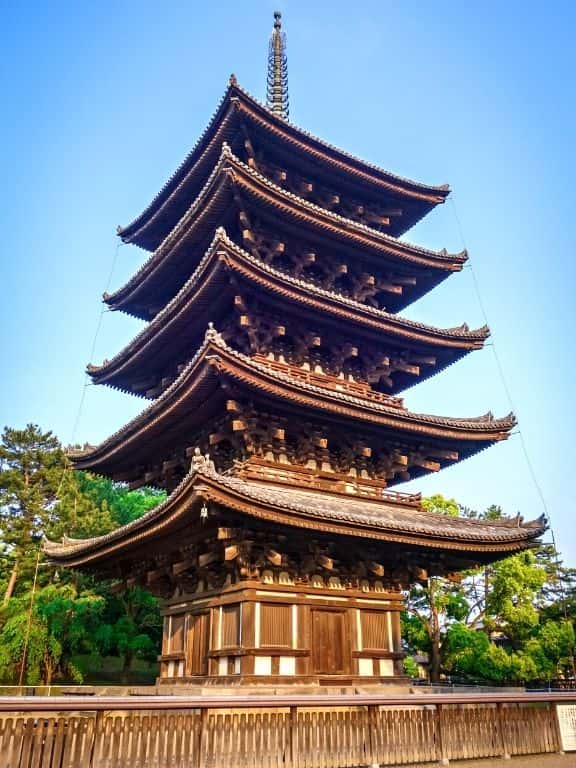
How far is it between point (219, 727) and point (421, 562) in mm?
9654

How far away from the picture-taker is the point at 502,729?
13781 mm

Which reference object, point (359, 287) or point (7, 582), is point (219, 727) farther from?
point (7, 582)

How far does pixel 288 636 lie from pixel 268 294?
32.5ft

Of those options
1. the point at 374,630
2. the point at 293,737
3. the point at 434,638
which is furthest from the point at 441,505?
the point at 293,737

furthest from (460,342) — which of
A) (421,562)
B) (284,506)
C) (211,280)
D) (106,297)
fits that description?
(106,297)

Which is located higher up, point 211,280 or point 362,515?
point 211,280

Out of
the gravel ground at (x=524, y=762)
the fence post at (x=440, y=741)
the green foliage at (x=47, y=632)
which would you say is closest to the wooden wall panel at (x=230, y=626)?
the fence post at (x=440, y=741)

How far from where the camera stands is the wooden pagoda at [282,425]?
52.5 feet

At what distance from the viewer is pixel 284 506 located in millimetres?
14945

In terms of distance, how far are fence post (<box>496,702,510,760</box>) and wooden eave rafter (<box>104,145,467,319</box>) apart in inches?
601

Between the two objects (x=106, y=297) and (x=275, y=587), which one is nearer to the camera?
(x=275, y=587)

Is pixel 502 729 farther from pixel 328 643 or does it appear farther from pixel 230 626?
pixel 230 626

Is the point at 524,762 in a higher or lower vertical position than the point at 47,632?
lower

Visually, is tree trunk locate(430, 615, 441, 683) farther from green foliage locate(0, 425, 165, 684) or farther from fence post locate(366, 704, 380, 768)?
fence post locate(366, 704, 380, 768)
